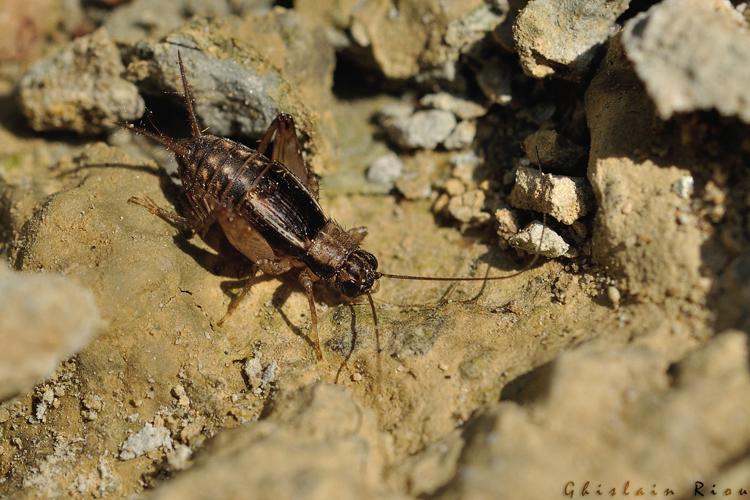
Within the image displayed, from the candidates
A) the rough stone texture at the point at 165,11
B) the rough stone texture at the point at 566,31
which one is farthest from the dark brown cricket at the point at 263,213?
the rough stone texture at the point at 566,31

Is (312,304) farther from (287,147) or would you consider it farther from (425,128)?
(425,128)

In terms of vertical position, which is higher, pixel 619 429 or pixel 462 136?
pixel 619 429

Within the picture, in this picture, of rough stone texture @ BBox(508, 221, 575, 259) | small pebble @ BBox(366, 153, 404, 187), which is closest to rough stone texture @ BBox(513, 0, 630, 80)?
rough stone texture @ BBox(508, 221, 575, 259)

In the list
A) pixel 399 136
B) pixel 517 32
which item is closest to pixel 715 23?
pixel 517 32

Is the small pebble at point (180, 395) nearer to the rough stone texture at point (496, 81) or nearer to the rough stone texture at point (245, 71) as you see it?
the rough stone texture at point (245, 71)

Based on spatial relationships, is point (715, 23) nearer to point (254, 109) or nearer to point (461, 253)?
point (461, 253)

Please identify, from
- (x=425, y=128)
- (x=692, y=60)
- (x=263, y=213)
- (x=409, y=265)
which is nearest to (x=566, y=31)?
(x=692, y=60)

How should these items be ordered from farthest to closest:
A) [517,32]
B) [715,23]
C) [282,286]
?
1. [282,286]
2. [517,32]
3. [715,23]
